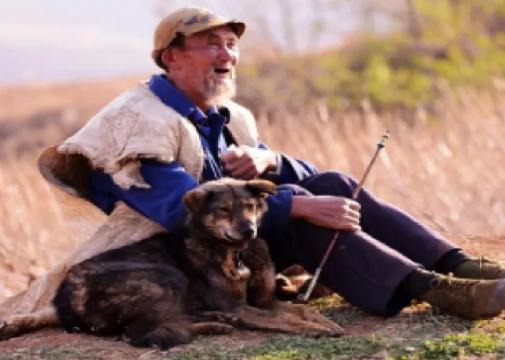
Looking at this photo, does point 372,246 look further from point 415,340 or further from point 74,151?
point 74,151

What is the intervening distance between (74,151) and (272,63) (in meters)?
16.4

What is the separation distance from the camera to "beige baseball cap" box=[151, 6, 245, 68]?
674 centimetres

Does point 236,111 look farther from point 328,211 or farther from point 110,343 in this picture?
point 110,343

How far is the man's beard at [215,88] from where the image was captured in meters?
6.81

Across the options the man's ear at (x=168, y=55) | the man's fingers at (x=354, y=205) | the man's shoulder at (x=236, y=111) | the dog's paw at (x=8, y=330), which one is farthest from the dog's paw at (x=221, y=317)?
the man's ear at (x=168, y=55)

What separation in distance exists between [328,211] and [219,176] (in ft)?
2.33

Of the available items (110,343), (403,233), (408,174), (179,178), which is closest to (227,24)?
(179,178)

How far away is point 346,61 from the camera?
73.9 feet

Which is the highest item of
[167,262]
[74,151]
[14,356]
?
[74,151]

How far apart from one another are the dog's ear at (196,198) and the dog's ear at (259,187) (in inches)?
9.0

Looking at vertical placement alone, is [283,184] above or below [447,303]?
above

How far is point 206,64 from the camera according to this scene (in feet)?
22.3

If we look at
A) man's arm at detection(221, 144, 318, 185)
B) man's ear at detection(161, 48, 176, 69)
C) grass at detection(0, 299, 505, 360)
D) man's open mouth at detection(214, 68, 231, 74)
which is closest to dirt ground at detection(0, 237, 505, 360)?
grass at detection(0, 299, 505, 360)

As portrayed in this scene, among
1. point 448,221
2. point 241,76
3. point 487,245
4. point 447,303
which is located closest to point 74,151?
point 447,303
